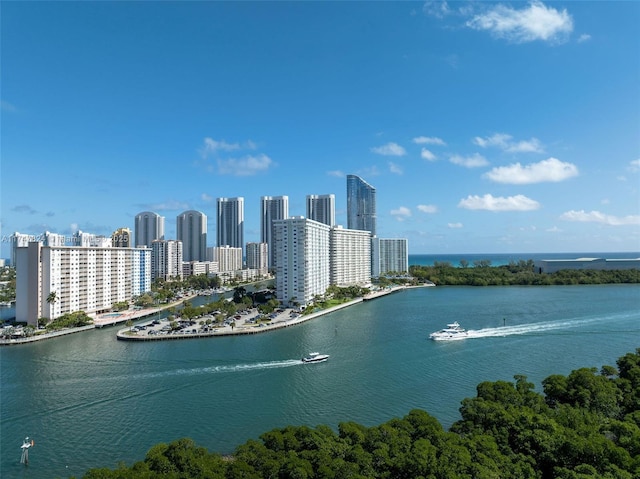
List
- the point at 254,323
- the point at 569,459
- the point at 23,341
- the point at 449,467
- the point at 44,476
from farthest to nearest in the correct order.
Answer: the point at 254,323, the point at 23,341, the point at 44,476, the point at 569,459, the point at 449,467

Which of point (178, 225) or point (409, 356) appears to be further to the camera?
point (178, 225)

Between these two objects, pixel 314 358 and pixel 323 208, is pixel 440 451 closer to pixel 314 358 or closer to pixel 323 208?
pixel 314 358

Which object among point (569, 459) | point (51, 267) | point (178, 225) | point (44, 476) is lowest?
point (44, 476)

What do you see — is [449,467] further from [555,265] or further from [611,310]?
[555,265]

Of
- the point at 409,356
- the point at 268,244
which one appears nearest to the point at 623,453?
the point at 409,356

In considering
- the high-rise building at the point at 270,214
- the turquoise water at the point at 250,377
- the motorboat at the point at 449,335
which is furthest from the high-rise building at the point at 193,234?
the motorboat at the point at 449,335

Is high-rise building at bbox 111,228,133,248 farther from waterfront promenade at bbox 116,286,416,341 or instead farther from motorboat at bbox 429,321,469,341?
motorboat at bbox 429,321,469,341
